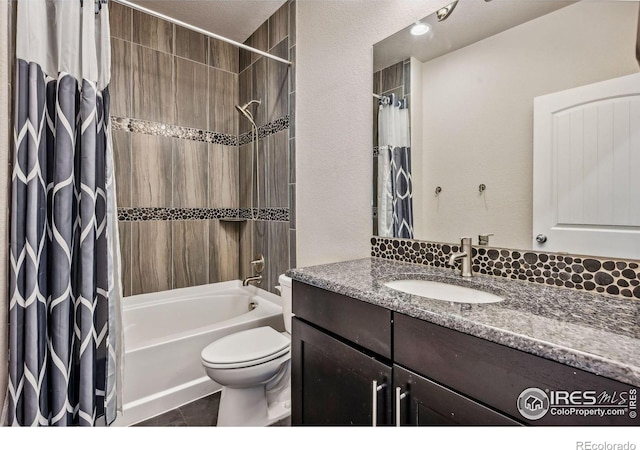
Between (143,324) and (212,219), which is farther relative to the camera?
(212,219)

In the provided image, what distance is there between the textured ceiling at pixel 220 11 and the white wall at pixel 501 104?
1.49m

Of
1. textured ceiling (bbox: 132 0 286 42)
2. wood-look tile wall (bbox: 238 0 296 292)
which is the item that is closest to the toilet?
wood-look tile wall (bbox: 238 0 296 292)

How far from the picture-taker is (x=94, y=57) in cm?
116

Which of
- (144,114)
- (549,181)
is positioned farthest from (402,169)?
(144,114)

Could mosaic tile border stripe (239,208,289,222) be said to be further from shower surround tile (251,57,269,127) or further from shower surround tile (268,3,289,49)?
shower surround tile (268,3,289,49)

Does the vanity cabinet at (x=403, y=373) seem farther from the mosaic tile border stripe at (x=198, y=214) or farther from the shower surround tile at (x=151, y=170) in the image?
the shower surround tile at (x=151, y=170)

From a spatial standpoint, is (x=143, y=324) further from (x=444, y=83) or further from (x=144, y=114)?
(x=444, y=83)

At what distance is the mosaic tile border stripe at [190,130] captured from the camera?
6.87 ft

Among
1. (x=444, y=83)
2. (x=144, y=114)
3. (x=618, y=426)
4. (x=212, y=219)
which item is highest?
(x=144, y=114)

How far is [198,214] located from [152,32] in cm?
135

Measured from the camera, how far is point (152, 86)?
2.21 metres

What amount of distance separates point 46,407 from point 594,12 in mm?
2158

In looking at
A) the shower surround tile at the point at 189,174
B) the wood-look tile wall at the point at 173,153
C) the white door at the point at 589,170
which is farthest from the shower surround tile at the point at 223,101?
the white door at the point at 589,170

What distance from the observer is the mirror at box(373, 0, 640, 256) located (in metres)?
0.90
